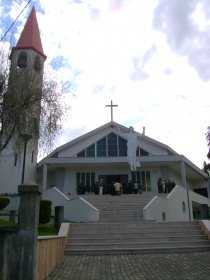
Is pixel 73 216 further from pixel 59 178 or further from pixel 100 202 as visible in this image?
pixel 59 178

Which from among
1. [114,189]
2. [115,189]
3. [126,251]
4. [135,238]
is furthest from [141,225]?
[114,189]

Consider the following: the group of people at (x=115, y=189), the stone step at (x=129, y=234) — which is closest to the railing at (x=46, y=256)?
the stone step at (x=129, y=234)

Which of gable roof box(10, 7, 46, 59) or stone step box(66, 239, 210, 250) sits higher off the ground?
gable roof box(10, 7, 46, 59)

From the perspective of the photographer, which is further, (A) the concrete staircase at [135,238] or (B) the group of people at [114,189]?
(B) the group of people at [114,189]

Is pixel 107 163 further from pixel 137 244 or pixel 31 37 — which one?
pixel 137 244

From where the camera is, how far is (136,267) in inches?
350

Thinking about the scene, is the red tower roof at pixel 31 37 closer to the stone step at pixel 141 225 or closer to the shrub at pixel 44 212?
the shrub at pixel 44 212

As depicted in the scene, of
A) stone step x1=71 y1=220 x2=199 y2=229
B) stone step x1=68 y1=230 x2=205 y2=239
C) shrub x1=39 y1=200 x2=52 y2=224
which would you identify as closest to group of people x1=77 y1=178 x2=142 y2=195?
shrub x1=39 y1=200 x2=52 y2=224

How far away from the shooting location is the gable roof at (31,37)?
31.0m

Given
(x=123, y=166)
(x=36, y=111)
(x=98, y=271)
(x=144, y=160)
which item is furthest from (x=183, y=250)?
(x=123, y=166)

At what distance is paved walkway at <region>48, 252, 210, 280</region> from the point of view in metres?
7.76

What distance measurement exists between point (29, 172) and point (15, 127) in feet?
48.5

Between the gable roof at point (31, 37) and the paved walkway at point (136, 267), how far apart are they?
2416cm

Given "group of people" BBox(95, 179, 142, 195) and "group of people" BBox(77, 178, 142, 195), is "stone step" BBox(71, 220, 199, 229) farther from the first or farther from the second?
"group of people" BBox(95, 179, 142, 195)
